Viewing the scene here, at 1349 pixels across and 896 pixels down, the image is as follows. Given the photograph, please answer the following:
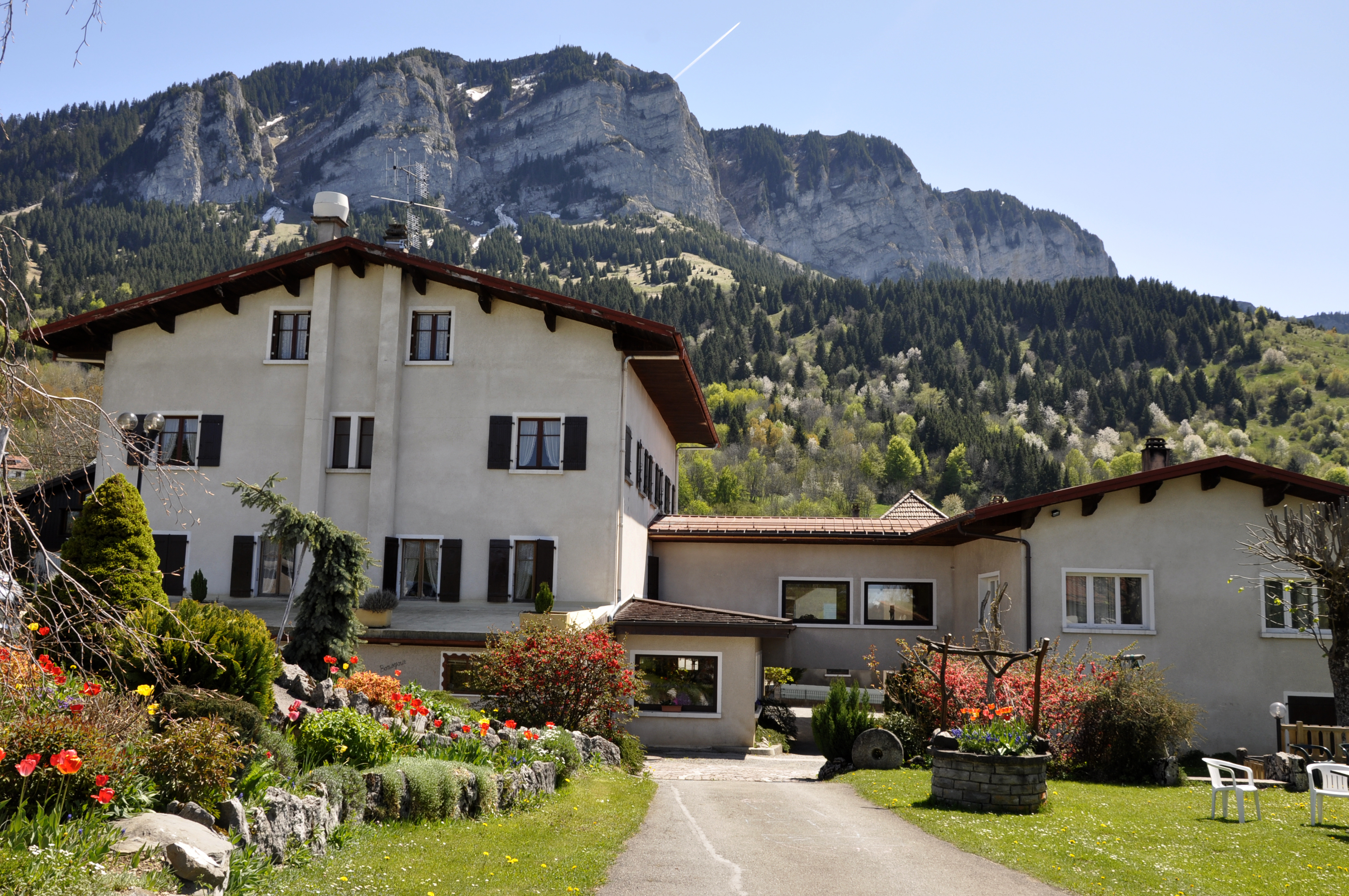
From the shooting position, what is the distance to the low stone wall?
12.4 meters

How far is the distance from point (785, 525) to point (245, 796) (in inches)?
801

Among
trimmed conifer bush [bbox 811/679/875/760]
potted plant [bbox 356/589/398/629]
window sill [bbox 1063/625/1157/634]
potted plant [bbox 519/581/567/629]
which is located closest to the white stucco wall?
potted plant [bbox 519/581/567/629]

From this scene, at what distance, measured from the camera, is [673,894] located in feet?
26.4

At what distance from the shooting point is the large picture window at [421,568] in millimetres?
22016

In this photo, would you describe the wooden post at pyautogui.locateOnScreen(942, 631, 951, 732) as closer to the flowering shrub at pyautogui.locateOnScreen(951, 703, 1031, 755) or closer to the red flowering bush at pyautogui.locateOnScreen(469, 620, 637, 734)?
the flowering shrub at pyautogui.locateOnScreen(951, 703, 1031, 755)

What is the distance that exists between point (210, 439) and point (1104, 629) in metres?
19.2

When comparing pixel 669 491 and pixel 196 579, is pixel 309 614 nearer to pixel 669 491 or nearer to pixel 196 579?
pixel 196 579

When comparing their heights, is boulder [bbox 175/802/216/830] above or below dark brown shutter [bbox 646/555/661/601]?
below

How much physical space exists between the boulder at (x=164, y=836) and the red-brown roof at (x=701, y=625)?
14004mm

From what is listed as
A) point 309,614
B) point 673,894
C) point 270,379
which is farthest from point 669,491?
point 673,894

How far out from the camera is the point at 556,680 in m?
16.3

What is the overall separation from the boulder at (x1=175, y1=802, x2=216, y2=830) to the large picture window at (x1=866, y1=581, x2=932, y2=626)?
2106 cm

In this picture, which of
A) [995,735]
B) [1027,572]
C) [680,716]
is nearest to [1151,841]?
[995,735]

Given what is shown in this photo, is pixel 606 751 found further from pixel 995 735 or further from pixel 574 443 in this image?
pixel 574 443
